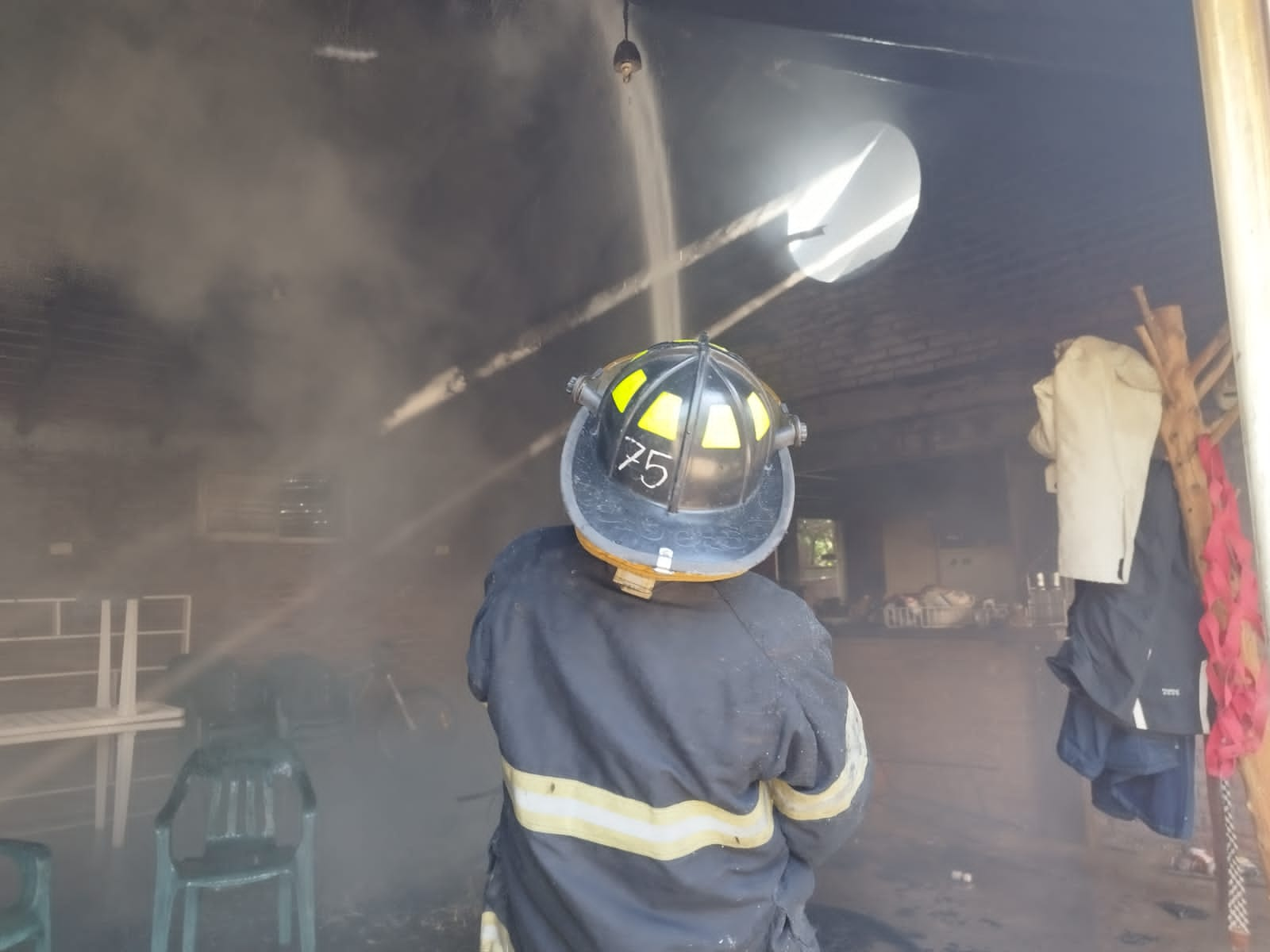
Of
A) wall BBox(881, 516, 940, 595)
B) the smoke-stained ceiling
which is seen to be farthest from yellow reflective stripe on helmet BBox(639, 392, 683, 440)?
wall BBox(881, 516, 940, 595)

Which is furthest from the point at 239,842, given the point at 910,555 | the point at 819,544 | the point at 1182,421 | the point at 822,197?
the point at 822,197

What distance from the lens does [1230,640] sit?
2.31 m

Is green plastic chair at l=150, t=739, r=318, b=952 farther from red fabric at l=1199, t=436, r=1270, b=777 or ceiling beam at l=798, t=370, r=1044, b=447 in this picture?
ceiling beam at l=798, t=370, r=1044, b=447

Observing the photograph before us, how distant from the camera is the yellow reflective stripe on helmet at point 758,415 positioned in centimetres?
138

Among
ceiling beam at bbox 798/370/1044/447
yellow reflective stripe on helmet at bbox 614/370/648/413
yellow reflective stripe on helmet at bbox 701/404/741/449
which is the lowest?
yellow reflective stripe on helmet at bbox 701/404/741/449

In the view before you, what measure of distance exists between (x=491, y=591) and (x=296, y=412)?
6187mm

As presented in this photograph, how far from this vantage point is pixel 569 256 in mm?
6988

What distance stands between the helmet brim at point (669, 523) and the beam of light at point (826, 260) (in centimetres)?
483

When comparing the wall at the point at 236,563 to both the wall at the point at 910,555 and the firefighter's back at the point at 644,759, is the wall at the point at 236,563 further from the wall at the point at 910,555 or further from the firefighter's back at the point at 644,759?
the firefighter's back at the point at 644,759

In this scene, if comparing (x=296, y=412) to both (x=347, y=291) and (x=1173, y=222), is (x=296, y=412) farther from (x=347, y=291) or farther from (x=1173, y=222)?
(x=1173, y=222)

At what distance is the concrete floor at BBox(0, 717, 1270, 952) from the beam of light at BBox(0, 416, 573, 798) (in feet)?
1.89

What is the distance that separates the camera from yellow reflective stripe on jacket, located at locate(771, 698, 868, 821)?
129 cm

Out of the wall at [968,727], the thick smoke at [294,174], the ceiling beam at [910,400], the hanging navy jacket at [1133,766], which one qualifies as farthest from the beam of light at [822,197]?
the hanging navy jacket at [1133,766]

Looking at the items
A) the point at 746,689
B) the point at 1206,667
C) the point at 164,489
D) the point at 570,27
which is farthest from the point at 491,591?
the point at 164,489
